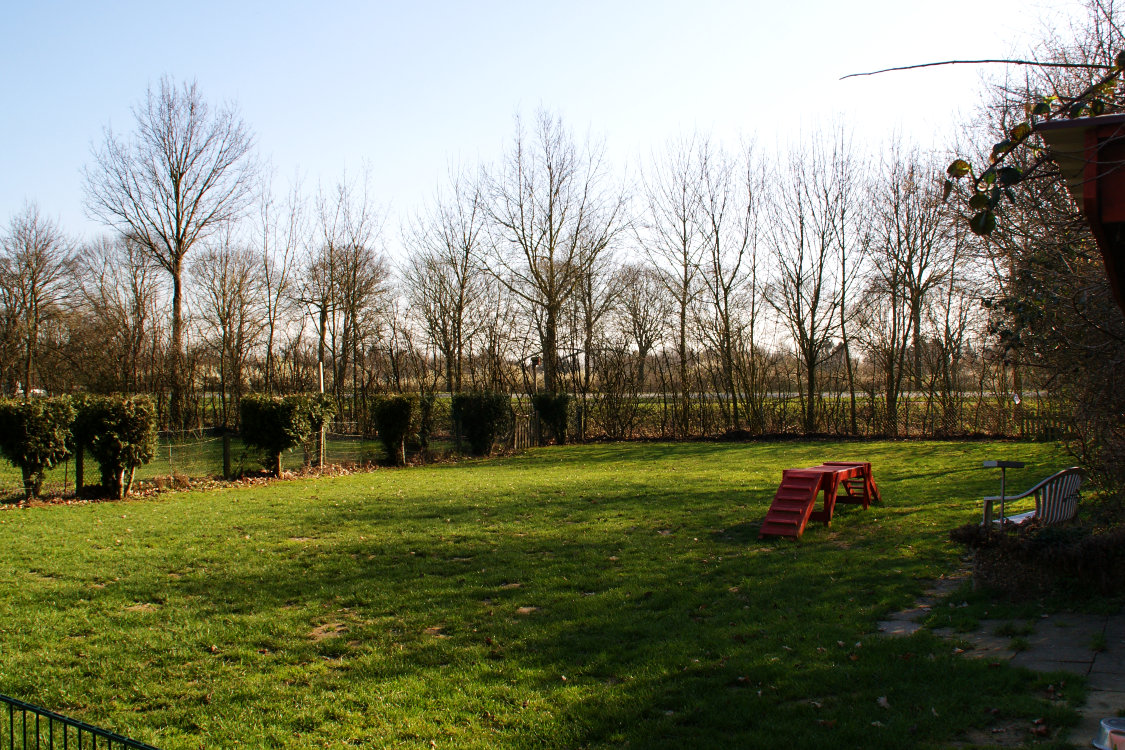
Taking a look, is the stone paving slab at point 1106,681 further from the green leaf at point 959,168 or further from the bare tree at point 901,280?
the bare tree at point 901,280

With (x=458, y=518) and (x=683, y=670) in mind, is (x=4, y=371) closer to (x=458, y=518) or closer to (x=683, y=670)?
(x=458, y=518)

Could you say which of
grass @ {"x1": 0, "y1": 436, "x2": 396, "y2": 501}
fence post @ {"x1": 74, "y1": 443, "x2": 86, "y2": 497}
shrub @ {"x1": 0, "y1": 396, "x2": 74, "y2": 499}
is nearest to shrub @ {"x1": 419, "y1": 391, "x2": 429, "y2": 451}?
grass @ {"x1": 0, "y1": 436, "x2": 396, "y2": 501}

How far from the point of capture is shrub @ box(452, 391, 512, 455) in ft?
73.3

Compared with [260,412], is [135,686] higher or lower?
lower

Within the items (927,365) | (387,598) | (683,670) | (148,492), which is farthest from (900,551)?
(927,365)

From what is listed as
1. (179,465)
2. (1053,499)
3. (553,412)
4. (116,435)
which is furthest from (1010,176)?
(553,412)

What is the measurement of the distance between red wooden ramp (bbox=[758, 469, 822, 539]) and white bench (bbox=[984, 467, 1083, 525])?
2.24 metres

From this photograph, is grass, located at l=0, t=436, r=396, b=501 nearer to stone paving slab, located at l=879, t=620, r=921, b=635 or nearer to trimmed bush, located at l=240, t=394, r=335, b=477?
trimmed bush, located at l=240, t=394, r=335, b=477

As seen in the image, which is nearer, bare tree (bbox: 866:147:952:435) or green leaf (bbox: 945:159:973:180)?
green leaf (bbox: 945:159:973:180)

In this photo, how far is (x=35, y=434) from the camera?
12.2 meters

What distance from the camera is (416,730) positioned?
12.8 ft

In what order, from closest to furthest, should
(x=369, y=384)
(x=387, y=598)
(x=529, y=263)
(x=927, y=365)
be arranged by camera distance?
(x=387, y=598) → (x=927, y=365) → (x=529, y=263) → (x=369, y=384)

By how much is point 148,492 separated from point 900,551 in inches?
522

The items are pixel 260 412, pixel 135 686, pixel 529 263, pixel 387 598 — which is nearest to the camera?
pixel 135 686
